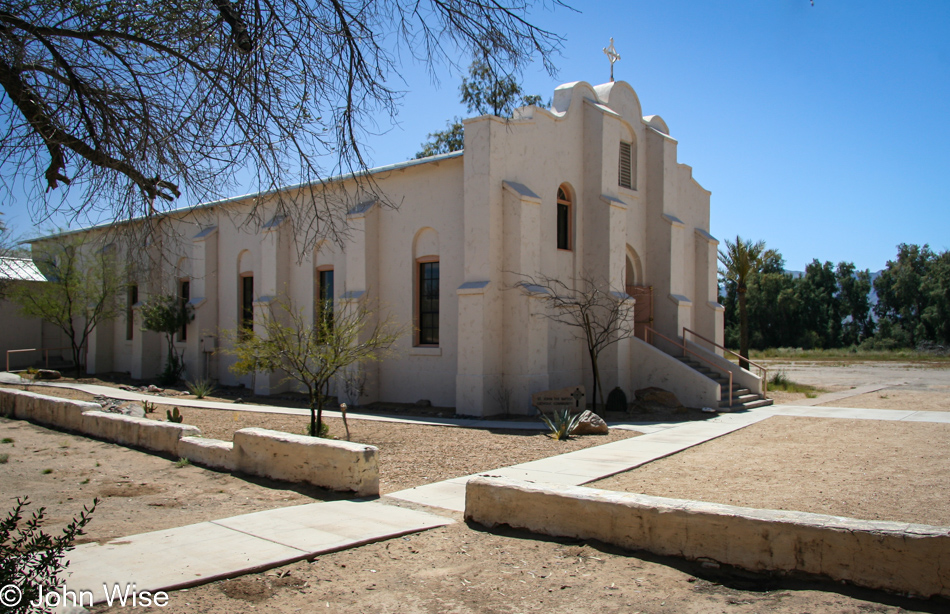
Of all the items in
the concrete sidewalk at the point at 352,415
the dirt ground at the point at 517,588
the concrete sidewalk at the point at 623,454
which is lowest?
the concrete sidewalk at the point at 352,415

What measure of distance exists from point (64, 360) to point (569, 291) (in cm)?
2597

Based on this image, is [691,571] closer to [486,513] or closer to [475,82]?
[486,513]

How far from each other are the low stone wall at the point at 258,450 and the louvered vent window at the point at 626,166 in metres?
15.1

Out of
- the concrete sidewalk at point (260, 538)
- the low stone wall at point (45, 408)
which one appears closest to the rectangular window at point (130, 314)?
the low stone wall at point (45, 408)

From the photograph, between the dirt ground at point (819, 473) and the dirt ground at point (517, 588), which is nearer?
the dirt ground at point (517, 588)

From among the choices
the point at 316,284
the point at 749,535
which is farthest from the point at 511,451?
the point at 316,284

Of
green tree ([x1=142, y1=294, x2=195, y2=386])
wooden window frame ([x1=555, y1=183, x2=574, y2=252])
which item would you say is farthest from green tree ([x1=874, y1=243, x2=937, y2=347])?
green tree ([x1=142, y1=294, x2=195, y2=386])

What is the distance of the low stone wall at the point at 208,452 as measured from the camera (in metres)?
9.66

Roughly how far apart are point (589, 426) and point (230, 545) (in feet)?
29.3

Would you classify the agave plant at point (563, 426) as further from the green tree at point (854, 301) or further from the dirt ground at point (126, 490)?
the green tree at point (854, 301)

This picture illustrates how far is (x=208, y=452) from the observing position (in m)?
10.0

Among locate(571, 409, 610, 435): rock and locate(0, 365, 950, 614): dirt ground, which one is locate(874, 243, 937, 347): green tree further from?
locate(0, 365, 950, 614): dirt ground

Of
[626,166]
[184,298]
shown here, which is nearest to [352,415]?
[626,166]

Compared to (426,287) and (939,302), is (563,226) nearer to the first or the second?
(426,287)
